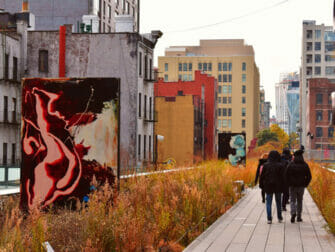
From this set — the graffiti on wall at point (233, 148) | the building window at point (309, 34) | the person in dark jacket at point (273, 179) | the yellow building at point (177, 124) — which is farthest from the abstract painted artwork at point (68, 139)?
the building window at point (309, 34)

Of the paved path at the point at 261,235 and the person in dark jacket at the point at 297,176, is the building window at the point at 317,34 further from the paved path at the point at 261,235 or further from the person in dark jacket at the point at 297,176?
the person in dark jacket at the point at 297,176

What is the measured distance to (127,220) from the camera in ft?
26.8

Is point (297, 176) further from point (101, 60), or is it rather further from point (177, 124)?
point (177, 124)

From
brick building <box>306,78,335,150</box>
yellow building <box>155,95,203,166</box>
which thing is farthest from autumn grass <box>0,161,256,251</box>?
A: brick building <box>306,78,335,150</box>

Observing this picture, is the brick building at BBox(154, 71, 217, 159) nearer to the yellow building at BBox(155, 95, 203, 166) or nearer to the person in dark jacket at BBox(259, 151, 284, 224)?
the yellow building at BBox(155, 95, 203, 166)

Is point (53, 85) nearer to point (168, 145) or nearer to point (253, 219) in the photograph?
point (253, 219)

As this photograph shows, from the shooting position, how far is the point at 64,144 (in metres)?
11.2

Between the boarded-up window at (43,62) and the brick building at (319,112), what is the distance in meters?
77.9

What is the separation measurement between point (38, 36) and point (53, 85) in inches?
1523

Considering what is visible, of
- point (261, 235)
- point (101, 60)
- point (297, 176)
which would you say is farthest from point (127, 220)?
point (101, 60)

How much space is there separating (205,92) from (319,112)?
29.6m

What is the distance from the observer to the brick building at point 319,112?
11744cm

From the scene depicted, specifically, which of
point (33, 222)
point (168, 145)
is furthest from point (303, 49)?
point (33, 222)

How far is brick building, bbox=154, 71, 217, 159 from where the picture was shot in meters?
91.9
